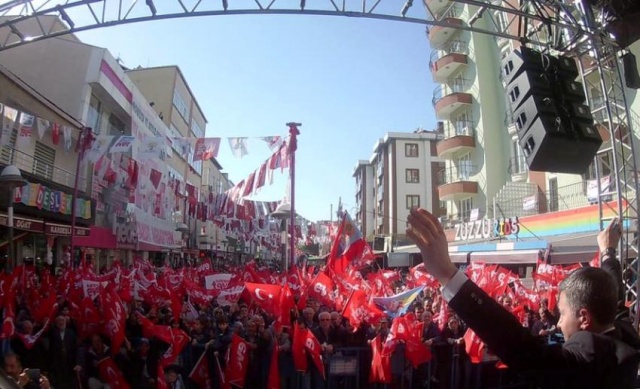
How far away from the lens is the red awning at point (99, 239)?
2105cm

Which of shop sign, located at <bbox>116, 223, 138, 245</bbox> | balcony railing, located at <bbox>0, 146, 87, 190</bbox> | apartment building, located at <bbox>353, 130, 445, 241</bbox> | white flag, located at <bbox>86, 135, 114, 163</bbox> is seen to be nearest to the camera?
balcony railing, located at <bbox>0, 146, 87, 190</bbox>

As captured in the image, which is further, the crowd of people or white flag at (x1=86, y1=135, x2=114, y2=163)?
white flag at (x1=86, y1=135, x2=114, y2=163)

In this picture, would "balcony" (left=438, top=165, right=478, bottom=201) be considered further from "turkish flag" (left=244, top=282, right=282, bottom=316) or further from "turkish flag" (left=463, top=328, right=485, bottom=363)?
"turkish flag" (left=244, top=282, right=282, bottom=316)

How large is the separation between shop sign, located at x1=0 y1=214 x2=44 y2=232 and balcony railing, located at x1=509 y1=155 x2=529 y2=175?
21181mm

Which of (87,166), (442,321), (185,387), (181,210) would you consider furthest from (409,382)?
(181,210)

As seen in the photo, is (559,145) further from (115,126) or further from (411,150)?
(411,150)

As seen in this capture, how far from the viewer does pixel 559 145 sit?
561cm

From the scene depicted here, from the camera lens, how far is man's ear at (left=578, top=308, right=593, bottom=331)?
196cm

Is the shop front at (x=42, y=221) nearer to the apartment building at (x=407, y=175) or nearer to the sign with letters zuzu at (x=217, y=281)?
the sign with letters zuzu at (x=217, y=281)

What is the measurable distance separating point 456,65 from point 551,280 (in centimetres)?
2222

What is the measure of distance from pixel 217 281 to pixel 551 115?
876 centimetres

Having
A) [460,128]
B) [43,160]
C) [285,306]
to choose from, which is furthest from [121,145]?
[460,128]

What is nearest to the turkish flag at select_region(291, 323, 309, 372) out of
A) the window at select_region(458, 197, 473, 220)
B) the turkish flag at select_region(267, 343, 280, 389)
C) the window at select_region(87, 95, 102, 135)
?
the turkish flag at select_region(267, 343, 280, 389)

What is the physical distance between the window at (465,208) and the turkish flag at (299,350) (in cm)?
2461
